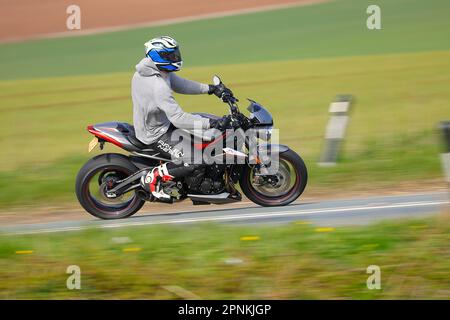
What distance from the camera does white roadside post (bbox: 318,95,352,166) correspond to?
1287 centimetres

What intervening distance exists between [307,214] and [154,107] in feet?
6.85

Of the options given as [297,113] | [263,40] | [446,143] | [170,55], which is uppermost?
[263,40]

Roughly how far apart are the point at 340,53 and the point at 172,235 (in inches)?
755

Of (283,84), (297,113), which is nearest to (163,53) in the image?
(297,113)

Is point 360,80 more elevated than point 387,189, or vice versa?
point 360,80

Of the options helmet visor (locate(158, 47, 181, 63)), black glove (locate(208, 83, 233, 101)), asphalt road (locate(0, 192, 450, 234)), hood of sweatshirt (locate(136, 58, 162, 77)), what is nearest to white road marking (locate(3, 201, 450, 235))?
asphalt road (locate(0, 192, 450, 234))

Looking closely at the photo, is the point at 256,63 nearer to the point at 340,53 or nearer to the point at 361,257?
the point at 340,53

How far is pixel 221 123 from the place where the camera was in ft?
32.3

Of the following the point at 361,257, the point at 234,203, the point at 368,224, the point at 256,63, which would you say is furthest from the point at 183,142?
the point at 256,63

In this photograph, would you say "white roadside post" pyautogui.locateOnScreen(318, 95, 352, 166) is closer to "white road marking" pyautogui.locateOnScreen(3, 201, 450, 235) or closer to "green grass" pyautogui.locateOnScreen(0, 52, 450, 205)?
"green grass" pyautogui.locateOnScreen(0, 52, 450, 205)

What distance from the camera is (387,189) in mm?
11445

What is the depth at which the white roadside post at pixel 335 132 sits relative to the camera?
12867mm

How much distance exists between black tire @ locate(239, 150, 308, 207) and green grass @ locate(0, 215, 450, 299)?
1.90m

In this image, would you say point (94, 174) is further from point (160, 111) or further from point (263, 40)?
point (263, 40)
